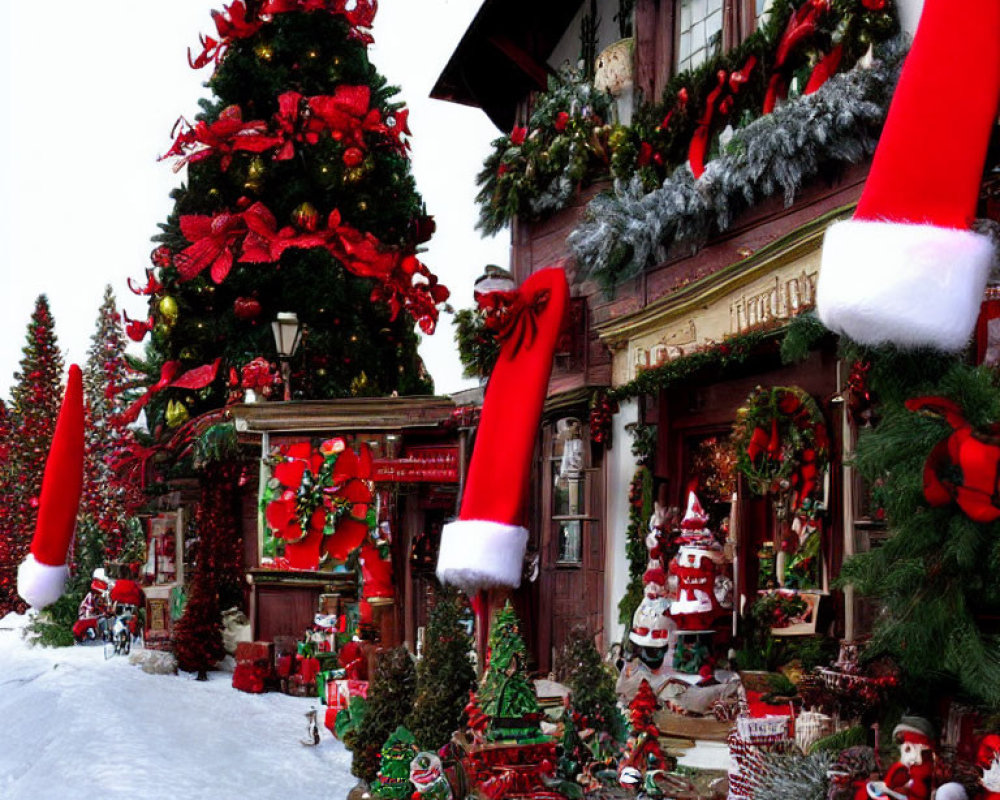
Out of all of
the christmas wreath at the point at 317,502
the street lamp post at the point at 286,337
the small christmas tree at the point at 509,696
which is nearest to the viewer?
the small christmas tree at the point at 509,696

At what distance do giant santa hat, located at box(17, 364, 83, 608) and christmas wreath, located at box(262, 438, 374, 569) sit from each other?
348 cm

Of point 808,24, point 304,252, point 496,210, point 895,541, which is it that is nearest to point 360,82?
point 304,252

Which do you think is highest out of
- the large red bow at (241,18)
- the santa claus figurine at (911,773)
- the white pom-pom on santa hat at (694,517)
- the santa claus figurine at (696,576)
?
the large red bow at (241,18)

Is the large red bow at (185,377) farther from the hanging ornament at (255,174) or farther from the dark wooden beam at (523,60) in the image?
the dark wooden beam at (523,60)

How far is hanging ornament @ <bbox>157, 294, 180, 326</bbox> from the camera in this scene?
50.8ft

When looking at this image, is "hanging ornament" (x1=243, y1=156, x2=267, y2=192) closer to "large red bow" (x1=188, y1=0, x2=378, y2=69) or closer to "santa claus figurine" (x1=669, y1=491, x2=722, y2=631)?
"large red bow" (x1=188, y1=0, x2=378, y2=69)

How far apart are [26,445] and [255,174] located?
971cm

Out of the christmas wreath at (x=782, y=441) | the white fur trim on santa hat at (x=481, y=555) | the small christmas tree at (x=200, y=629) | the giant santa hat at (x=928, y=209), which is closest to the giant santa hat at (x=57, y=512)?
the small christmas tree at (x=200, y=629)

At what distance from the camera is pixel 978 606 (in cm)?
484

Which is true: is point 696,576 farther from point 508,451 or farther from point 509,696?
point 509,696

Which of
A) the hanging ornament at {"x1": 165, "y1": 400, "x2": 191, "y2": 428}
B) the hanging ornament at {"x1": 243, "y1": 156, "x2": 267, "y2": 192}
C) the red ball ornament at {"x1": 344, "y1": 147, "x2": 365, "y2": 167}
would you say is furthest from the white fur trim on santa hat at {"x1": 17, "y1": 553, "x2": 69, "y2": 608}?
the red ball ornament at {"x1": 344, "y1": 147, "x2": 365, "y2": 167}

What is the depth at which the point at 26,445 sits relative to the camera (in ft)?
72.9

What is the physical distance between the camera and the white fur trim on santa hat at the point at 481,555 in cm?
852

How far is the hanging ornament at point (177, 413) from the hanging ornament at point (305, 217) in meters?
3.00
